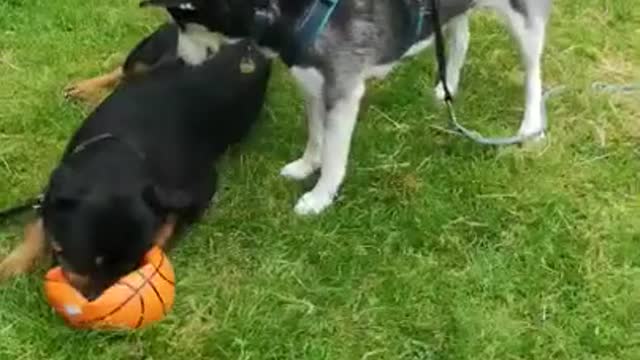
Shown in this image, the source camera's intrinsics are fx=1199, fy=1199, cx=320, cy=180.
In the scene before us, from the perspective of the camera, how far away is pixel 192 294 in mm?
4340

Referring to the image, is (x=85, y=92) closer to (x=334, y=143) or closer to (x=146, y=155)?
(x=146, y=155)

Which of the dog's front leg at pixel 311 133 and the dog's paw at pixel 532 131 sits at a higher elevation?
the dog's front leg at pixel 311 133

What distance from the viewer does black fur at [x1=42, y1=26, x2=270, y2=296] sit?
393cm

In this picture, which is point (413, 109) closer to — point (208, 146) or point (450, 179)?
point (450, 179)

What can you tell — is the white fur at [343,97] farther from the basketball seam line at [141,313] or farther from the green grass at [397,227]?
the basketball seam line at [141,313]

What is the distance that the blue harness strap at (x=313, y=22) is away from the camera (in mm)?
4230

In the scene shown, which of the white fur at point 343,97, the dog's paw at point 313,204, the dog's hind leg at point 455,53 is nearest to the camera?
the white fur at point 343,97

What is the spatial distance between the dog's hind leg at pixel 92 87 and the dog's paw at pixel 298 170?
35.8 inches

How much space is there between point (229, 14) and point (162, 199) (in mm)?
667

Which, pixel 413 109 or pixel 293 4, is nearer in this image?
pixel 293 4

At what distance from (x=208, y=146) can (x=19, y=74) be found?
48.2 inches

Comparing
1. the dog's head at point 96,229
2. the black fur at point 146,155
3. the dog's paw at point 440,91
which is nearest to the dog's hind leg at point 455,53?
the dog's paw at point 440,91

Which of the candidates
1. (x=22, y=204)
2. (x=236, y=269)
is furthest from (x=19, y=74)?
(x=236, y=269)

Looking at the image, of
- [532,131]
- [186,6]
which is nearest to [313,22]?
[186,6]
